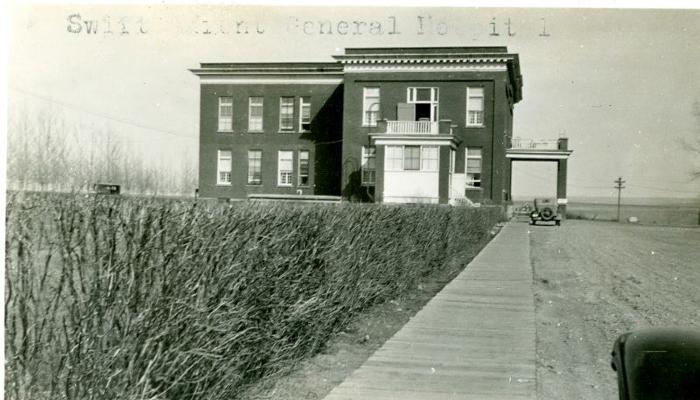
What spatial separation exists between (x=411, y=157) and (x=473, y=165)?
5131 mm

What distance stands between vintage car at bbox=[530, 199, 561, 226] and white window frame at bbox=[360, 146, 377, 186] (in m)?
9.57

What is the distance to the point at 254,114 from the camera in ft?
136

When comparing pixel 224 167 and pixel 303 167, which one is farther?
pixel 224 167

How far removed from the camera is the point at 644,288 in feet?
37.4

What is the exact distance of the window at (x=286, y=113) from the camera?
41125mm

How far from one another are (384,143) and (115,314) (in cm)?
3099

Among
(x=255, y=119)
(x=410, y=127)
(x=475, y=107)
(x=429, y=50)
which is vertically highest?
(x=429, y=50)

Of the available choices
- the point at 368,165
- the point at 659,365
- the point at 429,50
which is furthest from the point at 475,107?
the point at 659,365

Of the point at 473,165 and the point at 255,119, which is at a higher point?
the point at 255,119

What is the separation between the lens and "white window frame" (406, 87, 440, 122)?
120 ft

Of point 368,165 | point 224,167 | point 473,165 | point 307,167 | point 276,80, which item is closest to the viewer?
point 473,165

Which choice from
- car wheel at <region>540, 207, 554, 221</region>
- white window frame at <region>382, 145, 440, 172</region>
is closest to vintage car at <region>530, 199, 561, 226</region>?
car wheel at <region>540, 207, 554, 221</region>

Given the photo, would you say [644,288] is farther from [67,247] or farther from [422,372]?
[67,247]

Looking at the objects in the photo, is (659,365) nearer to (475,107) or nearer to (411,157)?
(411,157)
